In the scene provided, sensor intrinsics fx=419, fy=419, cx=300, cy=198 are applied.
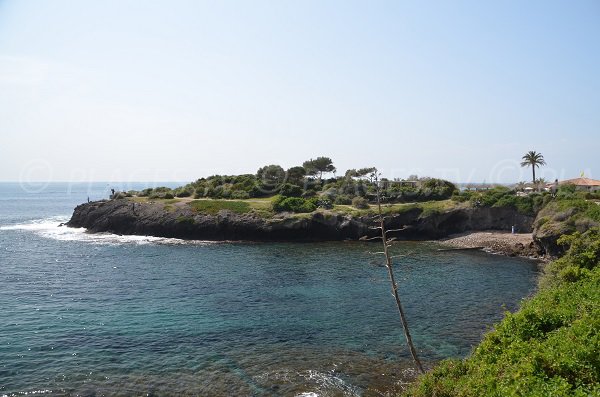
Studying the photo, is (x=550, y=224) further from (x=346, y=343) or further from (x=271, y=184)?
(x=271, y=184)

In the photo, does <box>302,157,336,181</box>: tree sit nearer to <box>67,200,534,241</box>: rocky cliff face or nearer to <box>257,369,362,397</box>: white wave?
<box>67,200,534,241</box>: rocky cliff face

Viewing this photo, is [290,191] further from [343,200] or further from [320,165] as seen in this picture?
[320,165]

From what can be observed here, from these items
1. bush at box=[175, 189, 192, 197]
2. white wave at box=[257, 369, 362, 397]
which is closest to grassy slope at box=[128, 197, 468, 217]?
bush at box=[175, 189, 192, 197]

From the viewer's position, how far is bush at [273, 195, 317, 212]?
79375 millimetres

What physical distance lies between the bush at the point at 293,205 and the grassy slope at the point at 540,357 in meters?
56.5

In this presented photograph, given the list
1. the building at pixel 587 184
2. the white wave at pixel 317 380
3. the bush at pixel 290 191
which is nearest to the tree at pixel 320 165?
the bush at pixel 290 191

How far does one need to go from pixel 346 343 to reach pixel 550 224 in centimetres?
4225

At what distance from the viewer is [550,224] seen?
57.4 meters

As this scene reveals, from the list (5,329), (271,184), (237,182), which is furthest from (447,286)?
(237,182)

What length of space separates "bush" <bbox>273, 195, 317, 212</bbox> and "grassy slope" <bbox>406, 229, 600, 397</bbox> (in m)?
56.5

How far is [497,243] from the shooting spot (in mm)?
66688

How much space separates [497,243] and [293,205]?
118 ft

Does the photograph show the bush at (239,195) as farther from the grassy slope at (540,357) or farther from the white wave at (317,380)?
the grassy slope at (540,357)

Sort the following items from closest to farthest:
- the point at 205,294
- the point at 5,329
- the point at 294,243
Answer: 1. the point at 5,329
2. the point at 205,294
3. the point at 294,243
